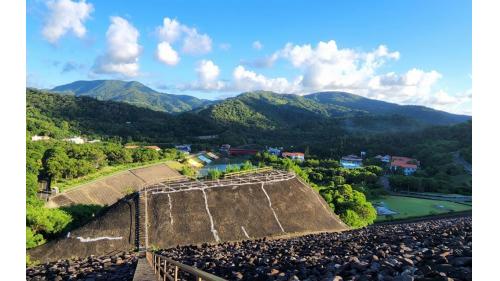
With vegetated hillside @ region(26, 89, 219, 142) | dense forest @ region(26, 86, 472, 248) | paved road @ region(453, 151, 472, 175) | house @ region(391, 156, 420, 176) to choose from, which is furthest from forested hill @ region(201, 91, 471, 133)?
house @ region(391, 156, 420, 176)

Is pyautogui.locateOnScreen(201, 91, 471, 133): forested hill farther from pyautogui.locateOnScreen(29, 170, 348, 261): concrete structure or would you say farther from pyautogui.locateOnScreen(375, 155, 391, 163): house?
pyautogui.locateOnScreen(29, 170, 348, 261): concrete structure

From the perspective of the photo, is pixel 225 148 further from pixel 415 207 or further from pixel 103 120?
pixel 415 207

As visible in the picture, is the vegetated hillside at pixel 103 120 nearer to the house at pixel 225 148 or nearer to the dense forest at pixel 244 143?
the dense forest at pixel 244 143

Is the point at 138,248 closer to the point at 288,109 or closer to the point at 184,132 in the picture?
the point at 184,132

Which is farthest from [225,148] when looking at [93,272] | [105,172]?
[93,272]

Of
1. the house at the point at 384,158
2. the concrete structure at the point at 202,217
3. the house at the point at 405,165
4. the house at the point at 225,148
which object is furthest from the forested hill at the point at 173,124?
the concrete structure at the point at 202,217
